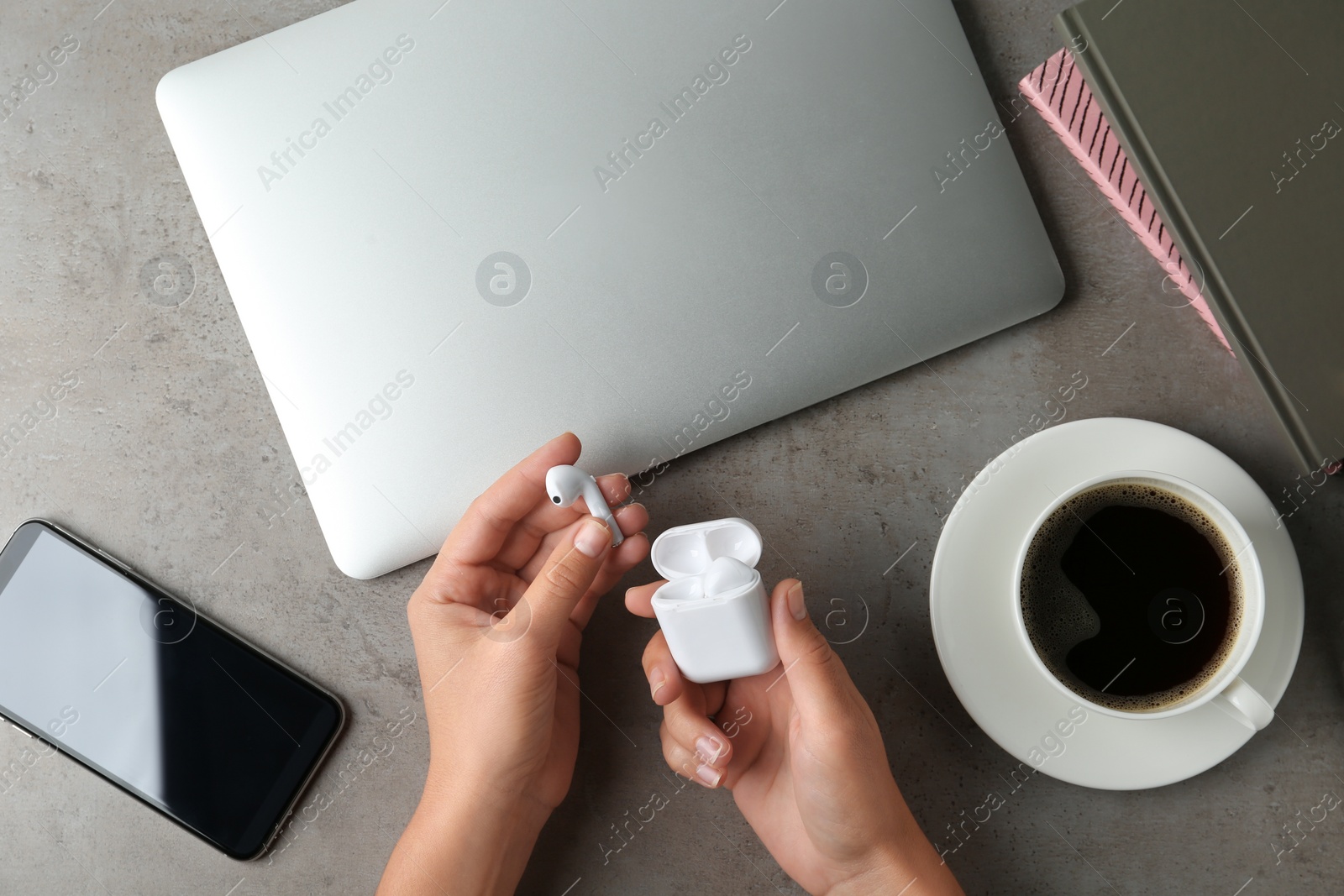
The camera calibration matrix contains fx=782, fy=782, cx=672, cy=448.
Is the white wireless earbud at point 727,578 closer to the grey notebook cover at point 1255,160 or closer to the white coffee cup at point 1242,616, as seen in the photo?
the white coffee cup at point 1242,616

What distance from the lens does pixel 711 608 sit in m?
A: 0.67

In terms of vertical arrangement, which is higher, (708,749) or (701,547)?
(701,547)

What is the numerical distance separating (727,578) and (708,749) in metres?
0.25

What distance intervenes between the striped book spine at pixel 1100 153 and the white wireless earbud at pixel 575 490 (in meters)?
0.66

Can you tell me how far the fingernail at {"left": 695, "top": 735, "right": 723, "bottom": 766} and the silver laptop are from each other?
1.01 ft

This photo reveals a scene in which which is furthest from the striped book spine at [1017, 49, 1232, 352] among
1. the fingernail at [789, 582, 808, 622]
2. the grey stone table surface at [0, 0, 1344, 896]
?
the fingernail at [789, 582, 808, 622]

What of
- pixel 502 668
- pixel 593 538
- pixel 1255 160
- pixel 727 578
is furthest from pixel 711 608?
pixel 1255 160

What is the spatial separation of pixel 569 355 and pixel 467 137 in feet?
0.80

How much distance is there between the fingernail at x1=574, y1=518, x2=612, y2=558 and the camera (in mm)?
787

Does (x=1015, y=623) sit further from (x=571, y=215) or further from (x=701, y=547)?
(x=571, y=215)

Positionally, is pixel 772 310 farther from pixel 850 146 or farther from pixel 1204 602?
pixel 1204 602

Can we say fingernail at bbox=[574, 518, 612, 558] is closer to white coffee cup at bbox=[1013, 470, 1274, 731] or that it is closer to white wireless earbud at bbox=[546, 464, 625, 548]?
white wireless earbud at bbox=[546, 464, 625, 548]

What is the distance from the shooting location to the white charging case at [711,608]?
2.21ft

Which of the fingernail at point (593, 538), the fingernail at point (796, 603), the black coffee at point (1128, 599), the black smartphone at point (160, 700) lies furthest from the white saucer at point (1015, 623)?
the black smartphone at point (160, 700)
